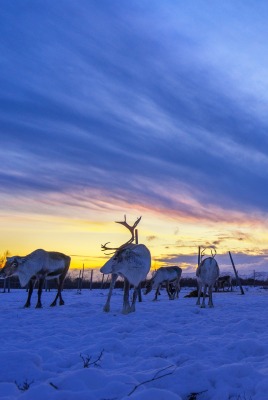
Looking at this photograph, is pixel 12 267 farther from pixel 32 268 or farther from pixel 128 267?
pixel 128 267

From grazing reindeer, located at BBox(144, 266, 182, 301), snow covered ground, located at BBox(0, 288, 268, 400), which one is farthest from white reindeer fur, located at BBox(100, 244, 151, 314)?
grazing reindeer, located at BBox(144, 266, 182, 301)

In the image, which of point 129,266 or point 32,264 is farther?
point 32,264

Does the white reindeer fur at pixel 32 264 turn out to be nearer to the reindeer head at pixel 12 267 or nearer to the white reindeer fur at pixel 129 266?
the reindeer head at pixel 12 267

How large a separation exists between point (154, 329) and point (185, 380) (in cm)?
402

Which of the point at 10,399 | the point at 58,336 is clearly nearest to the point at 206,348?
the point at 58,336

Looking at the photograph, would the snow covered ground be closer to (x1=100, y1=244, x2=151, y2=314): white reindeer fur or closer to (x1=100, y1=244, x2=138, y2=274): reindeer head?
(x1=100, y1=244, x2=151, y2=314): white reindeer fur

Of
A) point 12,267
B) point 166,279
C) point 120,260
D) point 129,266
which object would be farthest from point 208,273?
point 12,267

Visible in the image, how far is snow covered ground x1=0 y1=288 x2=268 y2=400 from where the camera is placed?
4.14 metres

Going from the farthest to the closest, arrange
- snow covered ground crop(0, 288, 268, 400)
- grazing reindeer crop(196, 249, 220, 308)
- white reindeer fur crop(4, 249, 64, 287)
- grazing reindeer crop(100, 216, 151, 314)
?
grazing reindeer crop(196, 249, 220, 308), white reindeer fur crop(4, 249, 64, 287), grazing reindeer crop(100, 216, 151, 314), snow covered ground crop(0, 288, 268, 400)

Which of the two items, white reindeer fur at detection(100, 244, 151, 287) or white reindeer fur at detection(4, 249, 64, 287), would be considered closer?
white reindeer fur at detection(100, 244, 151, 287)

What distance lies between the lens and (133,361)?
220 inches

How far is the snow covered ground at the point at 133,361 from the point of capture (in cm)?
414

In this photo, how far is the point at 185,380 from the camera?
4523 mm

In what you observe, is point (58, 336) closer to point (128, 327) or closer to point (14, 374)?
point (128, 327)
